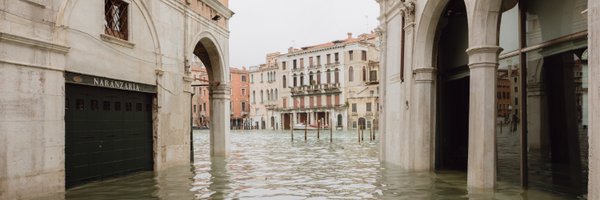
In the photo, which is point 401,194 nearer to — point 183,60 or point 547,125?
point 547,125

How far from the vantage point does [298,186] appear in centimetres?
977

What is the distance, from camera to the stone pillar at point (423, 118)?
11133 mm

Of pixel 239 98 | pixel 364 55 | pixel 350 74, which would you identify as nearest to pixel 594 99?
pixel 364 55

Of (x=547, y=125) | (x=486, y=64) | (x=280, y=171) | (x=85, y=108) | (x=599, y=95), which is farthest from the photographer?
(x=280, y=171)

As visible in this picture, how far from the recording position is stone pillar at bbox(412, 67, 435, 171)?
11.1 metres

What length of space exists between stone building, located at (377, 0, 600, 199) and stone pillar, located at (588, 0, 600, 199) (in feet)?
6.43

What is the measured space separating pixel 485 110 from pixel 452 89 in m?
4.32

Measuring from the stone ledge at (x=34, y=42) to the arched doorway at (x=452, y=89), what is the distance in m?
7.38

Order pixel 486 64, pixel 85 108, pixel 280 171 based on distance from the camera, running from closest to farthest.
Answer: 1. pixel 486 64
2. pixel 85 108
3. pixel 280 171

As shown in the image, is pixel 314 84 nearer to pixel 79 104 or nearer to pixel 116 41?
pixel 116 41

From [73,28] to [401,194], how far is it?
6085 millimetres

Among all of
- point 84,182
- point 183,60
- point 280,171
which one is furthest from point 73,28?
point 280,171

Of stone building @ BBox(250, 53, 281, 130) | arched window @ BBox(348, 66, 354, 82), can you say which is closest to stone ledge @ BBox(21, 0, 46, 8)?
arched window @ BBox(348, 66, 354, 82)

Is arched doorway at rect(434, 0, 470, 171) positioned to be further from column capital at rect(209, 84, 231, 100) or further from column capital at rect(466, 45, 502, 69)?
column capital at rect(209, 84, 231, 100)
